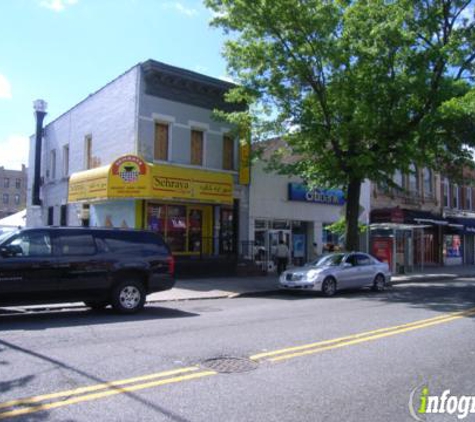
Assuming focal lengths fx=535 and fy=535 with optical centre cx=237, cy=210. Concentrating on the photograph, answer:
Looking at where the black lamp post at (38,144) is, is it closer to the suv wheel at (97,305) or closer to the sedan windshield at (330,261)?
the sedan windshield at (330,261)

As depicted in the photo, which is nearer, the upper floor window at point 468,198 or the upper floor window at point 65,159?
the upper floor window at point 65,159

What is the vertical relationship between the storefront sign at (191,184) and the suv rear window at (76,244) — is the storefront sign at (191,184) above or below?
above

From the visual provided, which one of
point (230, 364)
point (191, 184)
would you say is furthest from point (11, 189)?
point (230, 364)

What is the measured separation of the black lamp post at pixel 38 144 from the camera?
90.4 feet

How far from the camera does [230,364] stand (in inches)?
272

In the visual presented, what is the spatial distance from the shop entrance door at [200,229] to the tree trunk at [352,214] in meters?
5.80

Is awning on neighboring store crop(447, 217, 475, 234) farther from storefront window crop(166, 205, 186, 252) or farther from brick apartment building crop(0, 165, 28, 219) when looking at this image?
brick apartment building crop(0, 165, 28, 219)

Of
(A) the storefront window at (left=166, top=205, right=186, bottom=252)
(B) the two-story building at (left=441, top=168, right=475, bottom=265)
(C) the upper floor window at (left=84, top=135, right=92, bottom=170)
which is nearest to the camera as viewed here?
(A) the storefront window at (left=166, top=205, right=186, bottom=252)

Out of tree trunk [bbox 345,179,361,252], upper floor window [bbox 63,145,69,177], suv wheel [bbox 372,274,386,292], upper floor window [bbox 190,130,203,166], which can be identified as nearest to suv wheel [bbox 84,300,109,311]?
suv wheel [bbox 372,274,386,292]

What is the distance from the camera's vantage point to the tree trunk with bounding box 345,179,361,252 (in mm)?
20922

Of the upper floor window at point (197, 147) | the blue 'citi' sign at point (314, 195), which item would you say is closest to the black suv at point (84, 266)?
the upper floor window at point (197, 147)

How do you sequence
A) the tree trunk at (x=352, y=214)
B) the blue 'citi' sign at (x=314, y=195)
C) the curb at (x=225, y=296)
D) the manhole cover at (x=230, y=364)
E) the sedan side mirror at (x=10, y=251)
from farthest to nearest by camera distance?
the blue 'citi' sign at (x=314, y=195) → the tree trunk at (x=352, y=214) → the curb at (x=225, y=296) → the sedan side mirror at (x=10, y=251) → the manhole cover at (x=230, y=364)

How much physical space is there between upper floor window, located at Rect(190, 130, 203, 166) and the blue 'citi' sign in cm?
534

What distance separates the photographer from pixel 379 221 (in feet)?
102
